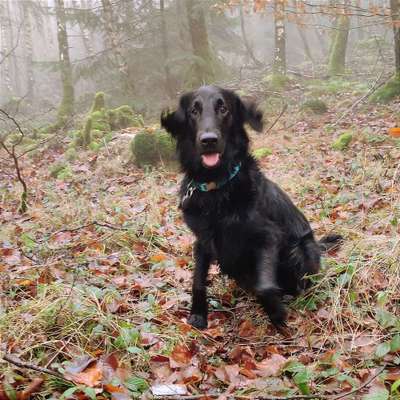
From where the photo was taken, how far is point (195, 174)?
3.59 m

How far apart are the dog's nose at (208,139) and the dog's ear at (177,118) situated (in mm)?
462

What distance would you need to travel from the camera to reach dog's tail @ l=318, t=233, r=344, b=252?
4004 mm

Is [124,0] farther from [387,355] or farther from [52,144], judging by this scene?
[387,355]

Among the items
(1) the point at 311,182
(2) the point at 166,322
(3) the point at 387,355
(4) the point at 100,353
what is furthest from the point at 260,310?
(1) the point at 311,182

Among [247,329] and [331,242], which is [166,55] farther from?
[247,329]

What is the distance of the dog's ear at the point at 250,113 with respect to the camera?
367 centimetres

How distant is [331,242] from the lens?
13.3ft

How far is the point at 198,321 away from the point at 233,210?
83 cm

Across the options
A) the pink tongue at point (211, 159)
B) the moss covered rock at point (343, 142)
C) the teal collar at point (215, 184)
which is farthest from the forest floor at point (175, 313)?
the moss covered rock at point (343, 142)

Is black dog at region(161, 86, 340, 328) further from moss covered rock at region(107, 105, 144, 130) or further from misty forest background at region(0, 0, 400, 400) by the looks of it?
moss covered rock at region(107, 105, 144, 130)

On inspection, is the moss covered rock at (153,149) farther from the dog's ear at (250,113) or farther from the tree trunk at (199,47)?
the tree trunk at (199,47)

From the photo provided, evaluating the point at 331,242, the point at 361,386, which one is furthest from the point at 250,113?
the point at 361,386

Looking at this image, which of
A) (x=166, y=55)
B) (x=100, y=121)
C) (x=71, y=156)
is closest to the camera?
(x=71, y=156)

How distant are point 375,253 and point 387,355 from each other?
97 centimetres
